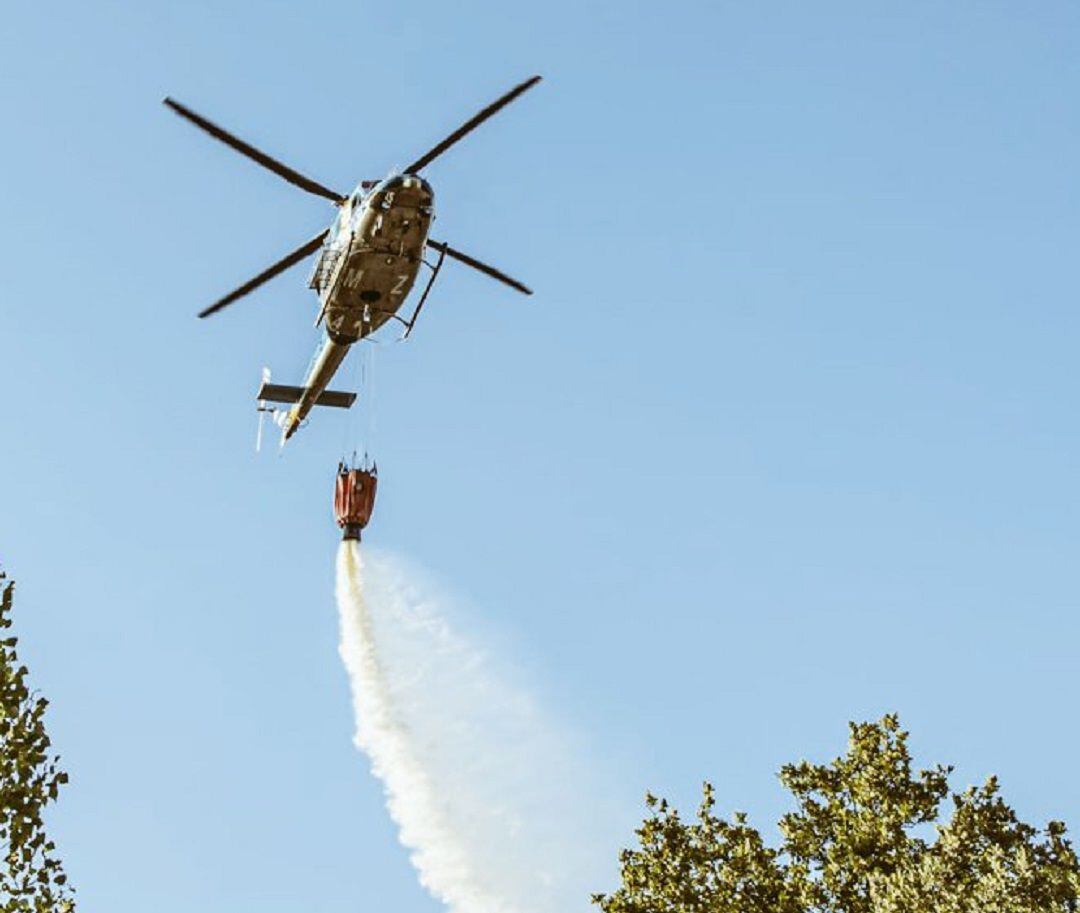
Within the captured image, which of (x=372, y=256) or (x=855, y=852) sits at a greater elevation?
(x=372, y=256)

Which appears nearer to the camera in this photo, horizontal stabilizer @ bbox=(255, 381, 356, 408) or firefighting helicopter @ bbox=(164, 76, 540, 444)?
firefighting helicopter @ bbox=(164, 76, 540, 444)

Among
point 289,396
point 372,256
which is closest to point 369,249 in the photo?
point 372,256

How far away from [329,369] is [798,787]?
23447 millimetres

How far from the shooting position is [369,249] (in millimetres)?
45969

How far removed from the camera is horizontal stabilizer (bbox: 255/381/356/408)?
5708cm

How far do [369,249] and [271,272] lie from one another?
4123mm

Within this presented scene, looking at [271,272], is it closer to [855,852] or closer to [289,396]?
[289,396]

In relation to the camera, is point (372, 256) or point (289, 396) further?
point (289, 396)

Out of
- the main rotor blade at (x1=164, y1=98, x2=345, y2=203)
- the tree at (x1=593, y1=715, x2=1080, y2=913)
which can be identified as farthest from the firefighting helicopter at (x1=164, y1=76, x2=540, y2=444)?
the tree at (x1=593, y1=715, x2=1080, y2=913)

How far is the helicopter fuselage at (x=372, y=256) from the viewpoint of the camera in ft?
149

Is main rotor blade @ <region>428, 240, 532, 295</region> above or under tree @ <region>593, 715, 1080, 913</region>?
above

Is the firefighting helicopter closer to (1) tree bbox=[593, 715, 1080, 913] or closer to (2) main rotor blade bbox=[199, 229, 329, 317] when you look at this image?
(2) main rotor blade bbox=[199, 229, 329, 317]

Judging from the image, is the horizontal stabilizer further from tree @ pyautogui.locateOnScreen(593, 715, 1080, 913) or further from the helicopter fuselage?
tree @ pyautogui.locateOnScreen(593, 715, 1080, 913)

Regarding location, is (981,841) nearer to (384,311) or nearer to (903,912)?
(903,912)
